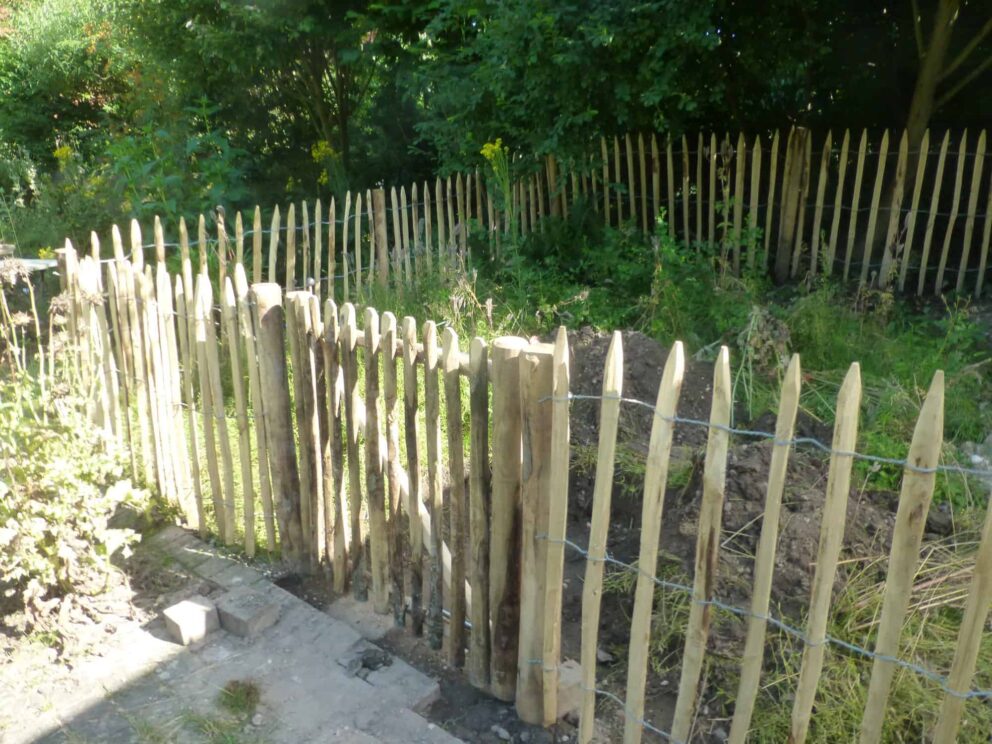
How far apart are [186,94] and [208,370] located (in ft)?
27.4

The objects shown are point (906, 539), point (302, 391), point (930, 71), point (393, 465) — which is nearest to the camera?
point (906, 539)

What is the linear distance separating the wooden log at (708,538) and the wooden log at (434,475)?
1.03 meters

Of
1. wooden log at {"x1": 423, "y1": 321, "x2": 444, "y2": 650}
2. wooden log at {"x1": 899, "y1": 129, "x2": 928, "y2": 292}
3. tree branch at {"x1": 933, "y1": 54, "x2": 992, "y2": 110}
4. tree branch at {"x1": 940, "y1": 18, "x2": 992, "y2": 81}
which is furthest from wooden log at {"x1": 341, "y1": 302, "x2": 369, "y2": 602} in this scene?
tree branch at {"x1": 933, "y1": 54, "x2": 992, "y2": 110}

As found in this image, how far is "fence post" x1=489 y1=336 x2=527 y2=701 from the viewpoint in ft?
9.23

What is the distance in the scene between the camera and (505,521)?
9.66 ft

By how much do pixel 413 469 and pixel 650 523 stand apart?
1.09 metres

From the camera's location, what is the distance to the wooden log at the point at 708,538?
2.29 meters

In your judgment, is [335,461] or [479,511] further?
[335,461]

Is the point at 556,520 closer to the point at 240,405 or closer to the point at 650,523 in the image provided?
the point at 650,523

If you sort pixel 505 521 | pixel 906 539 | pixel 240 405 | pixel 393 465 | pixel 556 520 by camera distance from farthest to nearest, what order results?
pixel 240 405 → pixel 393 465 → pixel 505 521 → pixel 556 520 → pixel 906 539

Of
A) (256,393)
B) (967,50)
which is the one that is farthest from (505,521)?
(967,50)

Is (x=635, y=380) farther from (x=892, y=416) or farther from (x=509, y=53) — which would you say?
(x=509, y=53)

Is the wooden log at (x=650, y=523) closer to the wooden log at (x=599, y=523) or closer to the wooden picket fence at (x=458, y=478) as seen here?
the wooden picket fence at (x=458, y=478)

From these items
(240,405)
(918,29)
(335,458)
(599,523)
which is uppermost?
(918,29)
